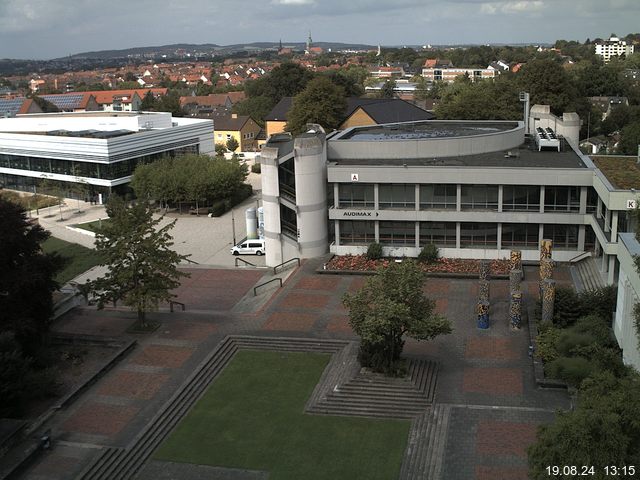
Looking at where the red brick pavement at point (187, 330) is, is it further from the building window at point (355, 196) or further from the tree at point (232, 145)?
the tree at point (232, 145)

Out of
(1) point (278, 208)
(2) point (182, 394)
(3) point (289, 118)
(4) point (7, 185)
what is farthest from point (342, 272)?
(4) point (7, 185)

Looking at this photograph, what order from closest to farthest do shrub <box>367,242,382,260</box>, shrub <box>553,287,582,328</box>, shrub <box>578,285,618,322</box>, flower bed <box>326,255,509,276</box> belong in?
shrub <box>578,285,618,322</box>
shrub <box>553,287,582,328</box>
flower bed <box>326,255,509,276</box>
shrub <box>367,242,382,260</box>

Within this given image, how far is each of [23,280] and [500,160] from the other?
90.2 feet

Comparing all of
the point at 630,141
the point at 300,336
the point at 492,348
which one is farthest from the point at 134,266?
the point at 630,141

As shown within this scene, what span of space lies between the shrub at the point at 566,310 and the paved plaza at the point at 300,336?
1.50 metres

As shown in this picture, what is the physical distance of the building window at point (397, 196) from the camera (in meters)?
40.4

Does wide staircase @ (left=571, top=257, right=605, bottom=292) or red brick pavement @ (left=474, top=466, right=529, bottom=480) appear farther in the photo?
wide staircase @ (left=571, top=257, right=605, bottom=292)

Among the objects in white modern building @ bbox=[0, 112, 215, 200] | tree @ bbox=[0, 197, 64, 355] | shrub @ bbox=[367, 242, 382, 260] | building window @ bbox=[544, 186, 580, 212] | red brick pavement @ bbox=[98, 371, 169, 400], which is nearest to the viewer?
red brick pavement @ bbox=[98, 371, 169, 400]

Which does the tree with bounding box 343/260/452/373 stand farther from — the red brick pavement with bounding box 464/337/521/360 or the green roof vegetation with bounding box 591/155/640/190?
the green roof vegetation with bounding box 591/155/640/190

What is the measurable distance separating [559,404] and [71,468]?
15862 mm

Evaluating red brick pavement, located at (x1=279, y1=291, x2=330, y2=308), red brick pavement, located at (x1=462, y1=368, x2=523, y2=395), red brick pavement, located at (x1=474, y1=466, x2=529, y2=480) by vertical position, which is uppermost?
red brick pavement, located at (x1=279, y1=291, x2=330, y2=308)

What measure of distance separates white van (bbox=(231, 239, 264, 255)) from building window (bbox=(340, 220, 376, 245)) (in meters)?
6.28

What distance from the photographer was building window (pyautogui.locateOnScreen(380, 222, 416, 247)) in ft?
134

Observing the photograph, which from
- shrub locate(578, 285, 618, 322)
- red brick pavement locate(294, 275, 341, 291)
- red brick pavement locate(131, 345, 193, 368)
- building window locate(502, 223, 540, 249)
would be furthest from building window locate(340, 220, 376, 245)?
red brick pavement locate(131, 345, 193, 368)
